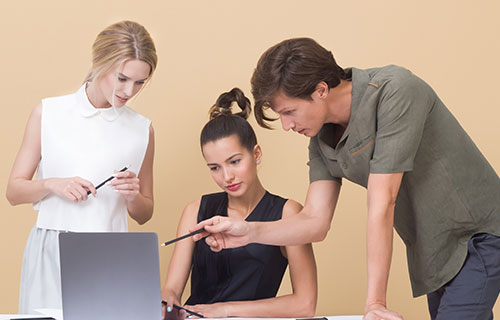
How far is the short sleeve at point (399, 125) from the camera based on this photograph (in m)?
1.27

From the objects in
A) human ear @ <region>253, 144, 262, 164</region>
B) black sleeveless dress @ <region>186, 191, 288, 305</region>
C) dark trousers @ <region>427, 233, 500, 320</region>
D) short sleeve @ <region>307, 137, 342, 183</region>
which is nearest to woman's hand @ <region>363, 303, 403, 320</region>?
dark trousers @ <region>427, 233, 500, 320</region>

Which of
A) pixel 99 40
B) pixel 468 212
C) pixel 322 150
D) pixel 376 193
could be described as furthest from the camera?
pixel 99 40

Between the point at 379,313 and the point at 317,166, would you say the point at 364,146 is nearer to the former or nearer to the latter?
the point at 317,166

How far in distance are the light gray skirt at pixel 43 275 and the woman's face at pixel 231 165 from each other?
49 cm

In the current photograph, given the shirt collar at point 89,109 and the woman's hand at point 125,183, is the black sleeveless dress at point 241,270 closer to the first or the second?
the woman's hand at point 125,183

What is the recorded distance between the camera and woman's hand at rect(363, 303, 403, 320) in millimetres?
1151

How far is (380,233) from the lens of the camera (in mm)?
1263

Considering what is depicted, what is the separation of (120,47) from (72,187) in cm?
42

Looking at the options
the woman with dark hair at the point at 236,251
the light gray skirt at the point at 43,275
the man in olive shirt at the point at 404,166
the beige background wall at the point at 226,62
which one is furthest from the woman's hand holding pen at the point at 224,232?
the beige background wall at the point at 226,62

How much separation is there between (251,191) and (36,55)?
1181 mm

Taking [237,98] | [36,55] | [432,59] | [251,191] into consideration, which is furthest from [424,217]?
[36,55]

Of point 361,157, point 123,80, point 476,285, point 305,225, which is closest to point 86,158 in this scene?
point 123,80

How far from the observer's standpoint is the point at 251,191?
Answer: 1.85 meters

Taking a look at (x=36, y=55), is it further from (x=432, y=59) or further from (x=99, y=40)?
(x=432, y=59)
